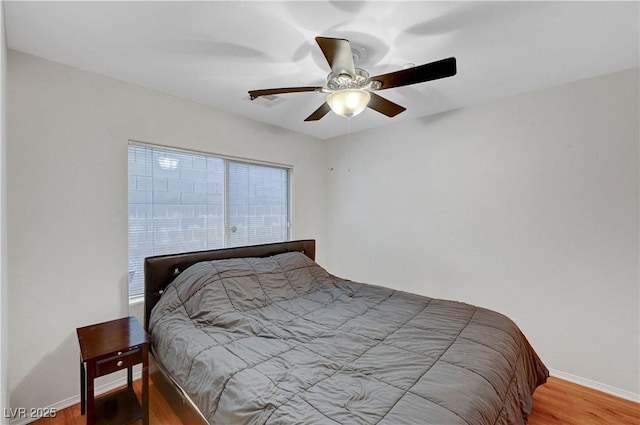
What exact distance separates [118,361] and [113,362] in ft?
0.08

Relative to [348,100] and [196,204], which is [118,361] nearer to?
[196,204]

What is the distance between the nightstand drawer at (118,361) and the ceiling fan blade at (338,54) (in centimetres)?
199

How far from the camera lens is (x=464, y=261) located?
289 cm

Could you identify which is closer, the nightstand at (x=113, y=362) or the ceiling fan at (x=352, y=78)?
the ceiling fan at (x=352, y=78)

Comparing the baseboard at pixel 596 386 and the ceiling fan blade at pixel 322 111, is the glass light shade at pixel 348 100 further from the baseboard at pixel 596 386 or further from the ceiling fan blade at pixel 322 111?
the baseboard at pixel 596 386

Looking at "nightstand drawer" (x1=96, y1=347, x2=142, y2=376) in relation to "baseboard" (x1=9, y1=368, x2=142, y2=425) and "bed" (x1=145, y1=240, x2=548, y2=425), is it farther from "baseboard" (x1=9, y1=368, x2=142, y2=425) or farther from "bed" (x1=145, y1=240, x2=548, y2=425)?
"baseboard" (x1=9, y1=368, x2=142, y2=425)

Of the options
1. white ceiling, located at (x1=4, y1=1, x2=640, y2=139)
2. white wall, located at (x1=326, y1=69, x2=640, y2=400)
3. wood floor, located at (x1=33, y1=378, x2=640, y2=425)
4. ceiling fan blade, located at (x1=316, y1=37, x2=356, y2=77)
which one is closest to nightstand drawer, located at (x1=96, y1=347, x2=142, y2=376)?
wood floor, located at (x1=33, y1=378, x2=640, y2=425)

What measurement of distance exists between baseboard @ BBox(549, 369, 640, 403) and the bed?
836 millimetres

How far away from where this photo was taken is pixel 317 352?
1537mm

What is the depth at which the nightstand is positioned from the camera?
5.08ft

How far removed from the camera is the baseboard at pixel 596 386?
2129 mm

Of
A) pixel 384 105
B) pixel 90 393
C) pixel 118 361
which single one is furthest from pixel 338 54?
pixel 90 393

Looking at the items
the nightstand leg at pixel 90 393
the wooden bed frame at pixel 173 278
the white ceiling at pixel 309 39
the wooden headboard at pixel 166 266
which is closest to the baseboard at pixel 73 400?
the wooden bed frame at pixel 173 278

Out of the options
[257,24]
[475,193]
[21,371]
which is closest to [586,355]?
[475,193]
